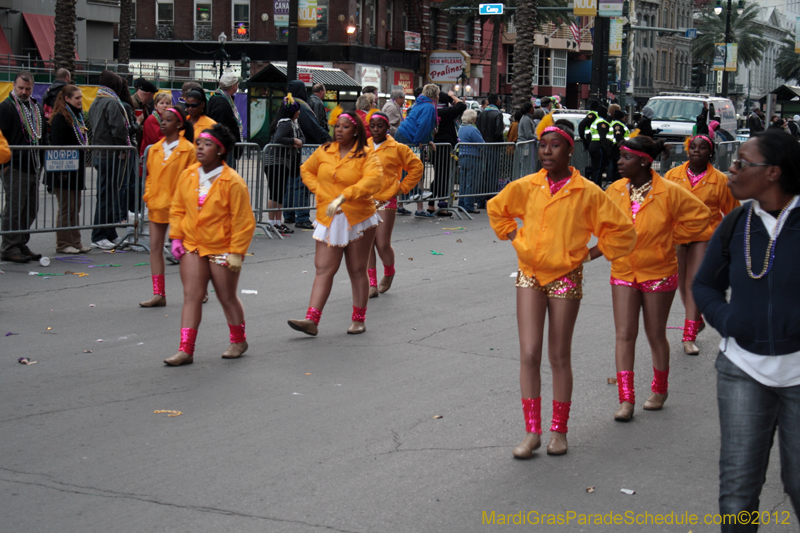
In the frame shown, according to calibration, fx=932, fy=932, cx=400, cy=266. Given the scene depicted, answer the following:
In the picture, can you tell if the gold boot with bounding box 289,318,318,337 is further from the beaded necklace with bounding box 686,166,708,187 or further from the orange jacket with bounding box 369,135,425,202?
the beaded necklace with bounding box 686,166,708,187

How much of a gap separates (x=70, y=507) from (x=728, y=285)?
308 centimetres

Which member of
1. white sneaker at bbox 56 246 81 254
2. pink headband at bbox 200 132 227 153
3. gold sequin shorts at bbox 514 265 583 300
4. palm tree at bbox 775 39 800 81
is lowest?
white sneaker at bbox 56 246 81 254

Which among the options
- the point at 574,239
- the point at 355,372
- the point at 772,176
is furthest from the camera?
the point at 355,372

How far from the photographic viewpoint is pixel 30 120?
11125 millimetres

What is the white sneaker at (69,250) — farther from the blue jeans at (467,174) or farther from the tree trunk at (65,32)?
the tree trunk at (65,32)

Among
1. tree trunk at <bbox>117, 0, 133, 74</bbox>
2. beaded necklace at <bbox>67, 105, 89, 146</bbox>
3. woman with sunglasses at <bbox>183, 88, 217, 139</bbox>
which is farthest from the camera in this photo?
tree trunk at <bbox>117, 0, 133, 74</bbox>

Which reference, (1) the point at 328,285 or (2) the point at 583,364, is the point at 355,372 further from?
(2) the point at 583,364

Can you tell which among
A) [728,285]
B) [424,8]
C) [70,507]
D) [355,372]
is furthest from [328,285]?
[424,8]

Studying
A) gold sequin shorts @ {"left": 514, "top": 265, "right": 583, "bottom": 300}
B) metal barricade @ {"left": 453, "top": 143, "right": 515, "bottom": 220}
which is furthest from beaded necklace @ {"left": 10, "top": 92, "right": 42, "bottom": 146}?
gold sequin shorts @ {"left": 514, "top": 265, "right": 583, "bottom": 300}

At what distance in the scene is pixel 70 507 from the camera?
14.2 feet

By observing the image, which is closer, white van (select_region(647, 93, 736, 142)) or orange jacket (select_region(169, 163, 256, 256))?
orange jacket (select_region(169, 163, 256, 256))

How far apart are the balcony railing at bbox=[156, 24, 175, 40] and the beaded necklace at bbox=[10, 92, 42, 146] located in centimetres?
4444

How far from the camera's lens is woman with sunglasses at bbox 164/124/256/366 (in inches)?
268

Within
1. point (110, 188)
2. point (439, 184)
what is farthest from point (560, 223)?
point (439, 184)
